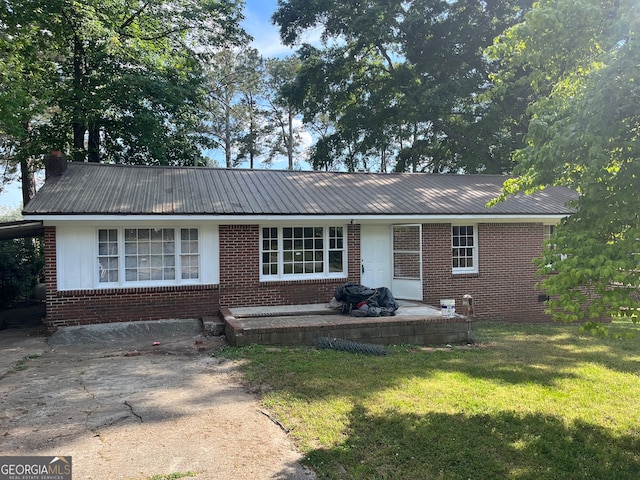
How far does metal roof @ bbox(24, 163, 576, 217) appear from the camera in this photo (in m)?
10.5

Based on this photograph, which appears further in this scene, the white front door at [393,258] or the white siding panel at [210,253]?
the white front door at [393,258]

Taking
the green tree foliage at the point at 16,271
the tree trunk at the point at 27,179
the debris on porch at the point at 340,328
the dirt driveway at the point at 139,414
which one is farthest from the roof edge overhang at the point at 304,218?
the tree trunk at the point at 27,179

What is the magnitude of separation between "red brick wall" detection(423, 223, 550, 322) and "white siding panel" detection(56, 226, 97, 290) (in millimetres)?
8457

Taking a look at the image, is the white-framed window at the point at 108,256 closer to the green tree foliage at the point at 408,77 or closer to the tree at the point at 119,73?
the tree at the point at 119,73

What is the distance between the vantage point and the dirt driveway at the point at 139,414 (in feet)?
13.6

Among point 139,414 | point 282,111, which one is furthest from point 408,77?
point 139,414

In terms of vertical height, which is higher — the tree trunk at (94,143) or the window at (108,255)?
the tree trunk at (94,143)

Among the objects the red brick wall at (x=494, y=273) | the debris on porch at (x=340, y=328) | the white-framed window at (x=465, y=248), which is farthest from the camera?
the white-framed window at (x=465, y=248)

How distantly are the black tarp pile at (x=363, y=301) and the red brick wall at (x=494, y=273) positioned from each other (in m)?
2.46

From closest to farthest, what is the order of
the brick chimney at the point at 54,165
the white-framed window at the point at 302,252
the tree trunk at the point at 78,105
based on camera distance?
the white-framed window at the point at 302,252
the brick chimney at the point at 54,165
the tree trunk at the point at 78,105

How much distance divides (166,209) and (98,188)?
238 cm

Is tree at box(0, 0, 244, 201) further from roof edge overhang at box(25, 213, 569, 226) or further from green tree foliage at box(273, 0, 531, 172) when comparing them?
roof edge overhang at box(25, 213, 569, 226)

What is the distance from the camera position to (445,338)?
9898 mm

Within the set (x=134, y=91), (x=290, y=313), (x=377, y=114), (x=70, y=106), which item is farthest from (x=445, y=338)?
(x=377, y=114)
